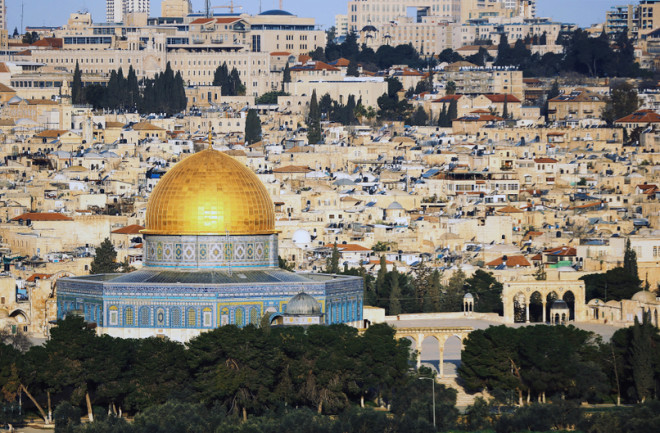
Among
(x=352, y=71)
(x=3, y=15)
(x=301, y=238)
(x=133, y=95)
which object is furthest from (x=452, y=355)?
(x=3, y=15)

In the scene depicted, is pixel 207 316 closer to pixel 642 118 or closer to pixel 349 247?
pixel 349 247

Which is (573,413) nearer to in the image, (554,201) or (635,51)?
(554,201)

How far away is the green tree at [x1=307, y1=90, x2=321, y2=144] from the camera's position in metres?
102

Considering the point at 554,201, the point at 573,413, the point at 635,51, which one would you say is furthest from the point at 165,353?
the point at 635,51

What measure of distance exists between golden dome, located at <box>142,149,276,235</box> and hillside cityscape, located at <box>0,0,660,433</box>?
58 mm

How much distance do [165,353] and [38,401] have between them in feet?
8.67

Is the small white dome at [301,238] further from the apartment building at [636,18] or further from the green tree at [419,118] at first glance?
the apartment building at [636,18]

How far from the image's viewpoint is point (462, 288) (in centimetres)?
5781

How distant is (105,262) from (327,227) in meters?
17.9

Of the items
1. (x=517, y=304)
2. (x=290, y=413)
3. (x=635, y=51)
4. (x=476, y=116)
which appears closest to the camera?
(x=290, y=413)

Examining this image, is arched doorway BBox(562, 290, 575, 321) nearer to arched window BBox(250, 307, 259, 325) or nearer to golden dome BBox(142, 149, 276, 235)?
golden dome BBox(142, 149, 276, 235)

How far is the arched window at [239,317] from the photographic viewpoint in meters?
44.7

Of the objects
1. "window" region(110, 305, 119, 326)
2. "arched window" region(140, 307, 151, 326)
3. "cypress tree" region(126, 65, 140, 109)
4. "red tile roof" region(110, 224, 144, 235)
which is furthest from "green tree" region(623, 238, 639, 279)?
"cypress tree" region(126, 65, 140, 109)

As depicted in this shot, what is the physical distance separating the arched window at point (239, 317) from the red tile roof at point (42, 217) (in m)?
28.6
